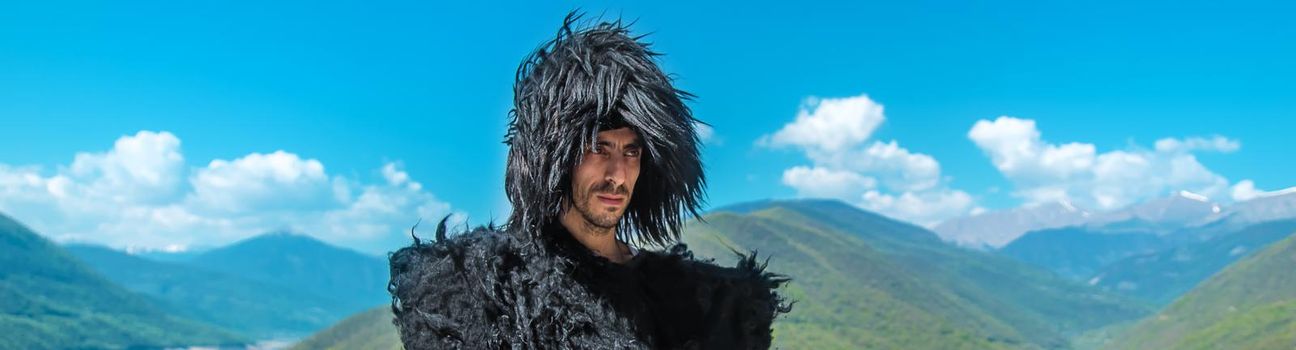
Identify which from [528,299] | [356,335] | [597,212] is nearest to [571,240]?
[597,212]

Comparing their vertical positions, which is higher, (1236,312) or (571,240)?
(1236,312)

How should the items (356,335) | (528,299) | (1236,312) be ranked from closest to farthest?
(528,299)
(356,335)
(1236,312)

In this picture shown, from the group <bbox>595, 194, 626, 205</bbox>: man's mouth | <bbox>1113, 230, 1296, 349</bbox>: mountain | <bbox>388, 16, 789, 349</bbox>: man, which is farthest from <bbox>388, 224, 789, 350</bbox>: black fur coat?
<bbox>1113, 230, 1296, 349</bbox>: mountain

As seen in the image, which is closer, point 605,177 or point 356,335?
point 605,177

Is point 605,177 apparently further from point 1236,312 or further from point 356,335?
point 1236,312

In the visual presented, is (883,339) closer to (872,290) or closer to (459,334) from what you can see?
(872,290)

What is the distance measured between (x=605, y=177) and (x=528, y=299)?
0.36m

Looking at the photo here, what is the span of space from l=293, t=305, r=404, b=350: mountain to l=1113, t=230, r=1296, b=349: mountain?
4413 inches

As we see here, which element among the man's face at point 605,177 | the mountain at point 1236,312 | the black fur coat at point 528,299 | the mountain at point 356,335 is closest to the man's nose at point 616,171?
the man's face at point 605,177

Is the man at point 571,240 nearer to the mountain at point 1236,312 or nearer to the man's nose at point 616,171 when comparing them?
the man's nose at point 616,171

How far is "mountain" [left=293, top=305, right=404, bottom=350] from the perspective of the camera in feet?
487

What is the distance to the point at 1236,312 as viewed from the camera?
160375mm

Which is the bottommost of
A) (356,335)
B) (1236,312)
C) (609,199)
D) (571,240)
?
(571,240)

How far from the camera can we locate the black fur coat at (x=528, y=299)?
2541 millimetres
